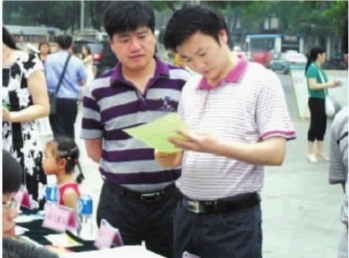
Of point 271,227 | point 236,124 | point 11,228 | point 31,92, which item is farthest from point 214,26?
point 271,227

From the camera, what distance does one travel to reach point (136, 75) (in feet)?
9.61

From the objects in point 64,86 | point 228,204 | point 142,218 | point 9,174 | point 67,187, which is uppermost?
point 9,174

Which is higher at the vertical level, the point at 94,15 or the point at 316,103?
the point at 316,103

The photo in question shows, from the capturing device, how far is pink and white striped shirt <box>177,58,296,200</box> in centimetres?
247

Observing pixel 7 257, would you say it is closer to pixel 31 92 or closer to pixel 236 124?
pixel 236 124

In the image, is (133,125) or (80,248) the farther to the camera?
(80,248)

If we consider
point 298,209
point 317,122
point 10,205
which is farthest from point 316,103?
point 10,205

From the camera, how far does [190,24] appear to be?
248 cm

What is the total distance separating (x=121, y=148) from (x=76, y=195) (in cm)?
140

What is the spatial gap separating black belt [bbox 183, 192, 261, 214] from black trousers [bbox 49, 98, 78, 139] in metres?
6.02

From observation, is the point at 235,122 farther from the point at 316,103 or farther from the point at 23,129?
the point at 316,103

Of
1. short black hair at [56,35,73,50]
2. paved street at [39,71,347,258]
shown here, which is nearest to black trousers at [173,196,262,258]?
paved street at [39,71,347,258]

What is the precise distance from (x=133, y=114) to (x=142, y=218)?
0.37m

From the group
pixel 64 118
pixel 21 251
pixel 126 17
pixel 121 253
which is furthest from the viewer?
pixel 64 118
